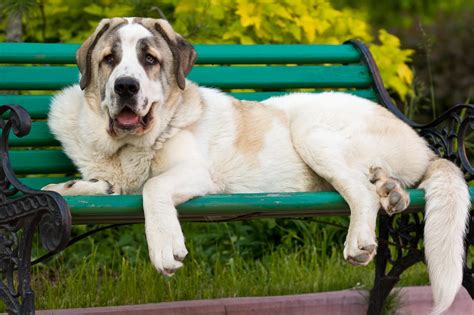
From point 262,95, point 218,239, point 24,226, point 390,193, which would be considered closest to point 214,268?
point 218,239

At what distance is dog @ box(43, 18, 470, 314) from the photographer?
4012 millimetres

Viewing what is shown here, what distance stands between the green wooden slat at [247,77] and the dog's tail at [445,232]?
125cm

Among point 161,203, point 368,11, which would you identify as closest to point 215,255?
point 161,203

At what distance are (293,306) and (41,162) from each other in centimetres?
141

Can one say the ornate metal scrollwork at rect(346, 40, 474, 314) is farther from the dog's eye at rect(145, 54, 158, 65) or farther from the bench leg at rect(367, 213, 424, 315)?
the dog's eye at rect(145, 54, 158, 65)

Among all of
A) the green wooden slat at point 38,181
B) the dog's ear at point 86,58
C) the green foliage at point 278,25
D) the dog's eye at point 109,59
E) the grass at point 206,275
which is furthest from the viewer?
the green foliage at point 278,25

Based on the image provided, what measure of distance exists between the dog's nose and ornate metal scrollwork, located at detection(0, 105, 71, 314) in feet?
1.45

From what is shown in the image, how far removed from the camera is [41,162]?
468 cm

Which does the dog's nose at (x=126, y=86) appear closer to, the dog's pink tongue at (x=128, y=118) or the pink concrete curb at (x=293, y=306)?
the dog's pink tongue at (x=128, y=118)

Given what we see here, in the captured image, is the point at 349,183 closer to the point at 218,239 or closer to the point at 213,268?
the point at 213,268

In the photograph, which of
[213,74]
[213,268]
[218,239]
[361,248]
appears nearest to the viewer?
[361,248]

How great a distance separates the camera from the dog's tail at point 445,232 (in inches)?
155

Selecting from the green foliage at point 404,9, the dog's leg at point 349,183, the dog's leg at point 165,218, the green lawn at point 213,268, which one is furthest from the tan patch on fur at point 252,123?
the green foliage at point 404,9

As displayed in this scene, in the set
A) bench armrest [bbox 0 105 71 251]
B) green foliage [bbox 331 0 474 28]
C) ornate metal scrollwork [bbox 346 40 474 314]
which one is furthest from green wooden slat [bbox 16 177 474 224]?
green foliage [bbox 331 0 474 28]
